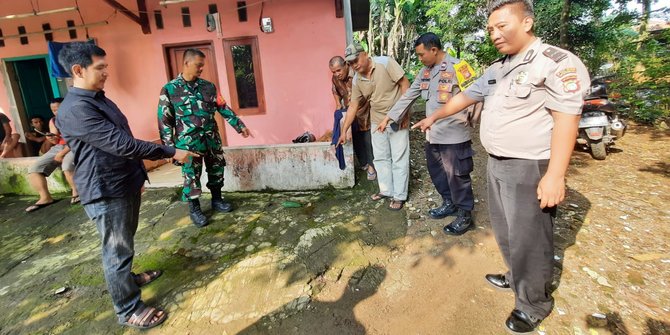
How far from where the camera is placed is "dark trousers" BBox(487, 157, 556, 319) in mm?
1907

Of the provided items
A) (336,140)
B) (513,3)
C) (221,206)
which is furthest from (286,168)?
(513,3)

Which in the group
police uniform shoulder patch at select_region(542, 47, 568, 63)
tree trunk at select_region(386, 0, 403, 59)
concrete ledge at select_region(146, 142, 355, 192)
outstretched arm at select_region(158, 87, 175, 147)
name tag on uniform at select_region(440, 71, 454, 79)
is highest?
tree trunk at select_region(386, 0, 403, 59)

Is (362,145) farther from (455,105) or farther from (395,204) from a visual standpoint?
(455,105)

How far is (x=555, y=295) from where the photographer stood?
2357mm

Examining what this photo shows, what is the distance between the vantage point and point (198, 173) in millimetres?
3801

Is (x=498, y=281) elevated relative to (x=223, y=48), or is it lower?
lower

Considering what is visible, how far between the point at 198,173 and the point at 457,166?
2.64 metres

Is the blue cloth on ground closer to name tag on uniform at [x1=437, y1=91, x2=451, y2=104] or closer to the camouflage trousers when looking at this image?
the camouflage trousers

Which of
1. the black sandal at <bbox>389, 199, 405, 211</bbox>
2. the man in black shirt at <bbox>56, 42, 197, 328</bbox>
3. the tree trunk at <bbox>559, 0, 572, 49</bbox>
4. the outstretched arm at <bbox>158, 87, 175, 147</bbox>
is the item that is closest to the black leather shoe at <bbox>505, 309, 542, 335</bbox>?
the black sandal at <bbox>389, 199, 405, 211</bbox>

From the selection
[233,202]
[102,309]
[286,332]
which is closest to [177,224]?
[233,202]

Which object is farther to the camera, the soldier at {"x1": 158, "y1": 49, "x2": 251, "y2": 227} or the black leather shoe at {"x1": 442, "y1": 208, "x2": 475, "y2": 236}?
the soldier at {"x1": 158, "y1": 49, "x2": 251, "y2": 227}

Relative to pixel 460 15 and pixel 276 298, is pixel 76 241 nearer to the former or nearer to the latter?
pixel 276 298

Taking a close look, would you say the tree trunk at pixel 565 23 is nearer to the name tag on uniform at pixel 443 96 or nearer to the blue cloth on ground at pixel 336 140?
the blue cloth on ground at pixel 336 140

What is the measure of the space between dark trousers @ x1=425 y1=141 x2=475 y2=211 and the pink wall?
2.79 meters
